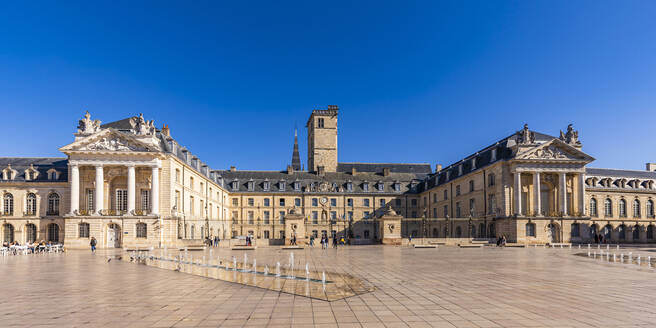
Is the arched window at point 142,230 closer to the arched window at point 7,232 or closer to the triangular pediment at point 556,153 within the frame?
the arched window at point 7,232

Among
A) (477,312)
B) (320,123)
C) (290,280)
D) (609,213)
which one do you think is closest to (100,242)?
(290,280)

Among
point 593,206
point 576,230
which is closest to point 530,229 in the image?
point 576,230

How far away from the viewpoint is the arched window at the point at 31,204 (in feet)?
168

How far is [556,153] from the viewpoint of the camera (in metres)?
50.8

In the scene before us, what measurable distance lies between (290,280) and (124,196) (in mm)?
37102

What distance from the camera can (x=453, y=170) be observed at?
64.2m

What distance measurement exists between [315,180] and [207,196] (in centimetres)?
1976

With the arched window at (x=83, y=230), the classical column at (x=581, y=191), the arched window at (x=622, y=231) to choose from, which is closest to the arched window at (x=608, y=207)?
the arched window at (x=622, y=231)

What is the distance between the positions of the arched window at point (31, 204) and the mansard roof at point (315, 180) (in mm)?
28141

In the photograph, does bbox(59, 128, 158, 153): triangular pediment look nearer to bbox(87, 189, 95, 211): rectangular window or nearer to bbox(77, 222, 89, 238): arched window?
bbox(87, 189, 95, 211): rectangular window

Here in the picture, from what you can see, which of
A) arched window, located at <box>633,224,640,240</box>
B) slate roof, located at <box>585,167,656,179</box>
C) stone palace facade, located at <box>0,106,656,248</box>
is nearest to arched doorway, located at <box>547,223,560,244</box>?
stone palace facade, located at <box>0,106,656,248</box>

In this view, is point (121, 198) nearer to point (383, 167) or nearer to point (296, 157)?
point (383, 167)

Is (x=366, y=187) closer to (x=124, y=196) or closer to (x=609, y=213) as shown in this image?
(x=609, y=213)

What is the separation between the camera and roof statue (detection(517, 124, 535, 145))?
49875 millimetres
